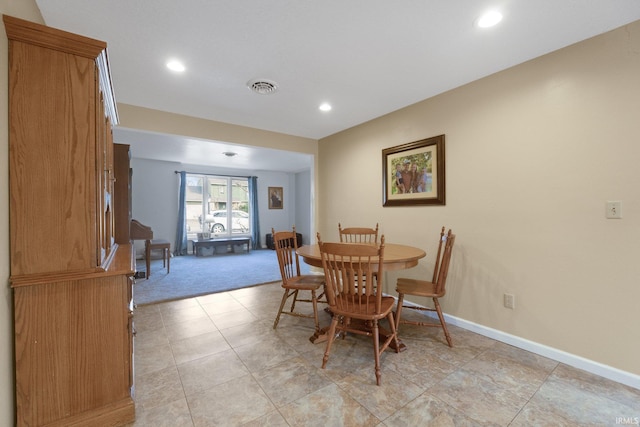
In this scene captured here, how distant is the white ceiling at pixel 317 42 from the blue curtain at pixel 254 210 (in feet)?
16.0

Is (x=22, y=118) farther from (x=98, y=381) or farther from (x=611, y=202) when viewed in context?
(x=611, y=202)

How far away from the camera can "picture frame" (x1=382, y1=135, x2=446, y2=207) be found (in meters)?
2.69

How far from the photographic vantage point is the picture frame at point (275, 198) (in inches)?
321

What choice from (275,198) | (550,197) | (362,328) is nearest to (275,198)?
(275,198)

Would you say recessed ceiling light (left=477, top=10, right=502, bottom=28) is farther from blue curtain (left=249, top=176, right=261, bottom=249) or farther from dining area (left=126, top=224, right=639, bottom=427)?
blue curtain (left=249, top=176, right=261, bottom=249)

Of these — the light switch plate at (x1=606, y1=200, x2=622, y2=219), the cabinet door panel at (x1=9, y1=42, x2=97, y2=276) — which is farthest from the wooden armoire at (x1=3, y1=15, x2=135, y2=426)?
the light switch plate at (x1=606, y1=200, x2=622, y2=219)

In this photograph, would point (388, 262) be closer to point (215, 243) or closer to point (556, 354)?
point (556, 354)

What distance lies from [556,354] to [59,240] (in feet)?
10.7

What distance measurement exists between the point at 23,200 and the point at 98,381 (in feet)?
3.16

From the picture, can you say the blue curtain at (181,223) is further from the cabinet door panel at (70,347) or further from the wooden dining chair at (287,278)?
the cabinet door panel at (70,347)

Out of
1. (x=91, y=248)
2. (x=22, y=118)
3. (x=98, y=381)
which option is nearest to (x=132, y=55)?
(x=22, y=118)

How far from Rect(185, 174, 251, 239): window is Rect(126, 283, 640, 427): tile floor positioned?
5046 mm

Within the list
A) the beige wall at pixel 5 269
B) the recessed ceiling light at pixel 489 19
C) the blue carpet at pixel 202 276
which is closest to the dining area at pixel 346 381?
the beige wall at pixel 5 269

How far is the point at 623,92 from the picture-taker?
1.70 metres
